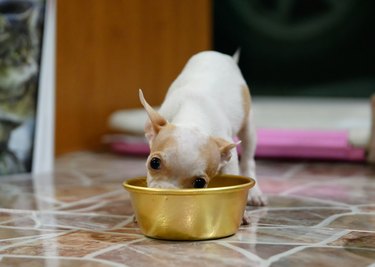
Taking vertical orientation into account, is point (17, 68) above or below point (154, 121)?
above

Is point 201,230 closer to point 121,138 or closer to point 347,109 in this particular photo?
point 121,138

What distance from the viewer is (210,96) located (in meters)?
2.41

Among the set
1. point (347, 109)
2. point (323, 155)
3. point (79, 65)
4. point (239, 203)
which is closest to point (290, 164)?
point (323, 155)

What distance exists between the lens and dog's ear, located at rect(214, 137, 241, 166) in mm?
2078

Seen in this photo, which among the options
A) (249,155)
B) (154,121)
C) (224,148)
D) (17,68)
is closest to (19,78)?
(17,68)

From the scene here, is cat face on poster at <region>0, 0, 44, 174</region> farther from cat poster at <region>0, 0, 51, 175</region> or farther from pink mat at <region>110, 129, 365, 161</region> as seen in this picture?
pink mat at <region>110, 129, 365, 161</region>

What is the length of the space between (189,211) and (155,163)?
0.55 feet

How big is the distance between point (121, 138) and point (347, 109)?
1.66 m

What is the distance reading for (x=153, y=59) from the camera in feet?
18.4

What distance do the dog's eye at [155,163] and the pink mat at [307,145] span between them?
2.30 m

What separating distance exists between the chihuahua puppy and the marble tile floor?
199 mm

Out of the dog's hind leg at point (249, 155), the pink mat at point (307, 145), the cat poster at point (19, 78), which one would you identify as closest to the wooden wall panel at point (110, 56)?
the cat poster at point (19, 78)

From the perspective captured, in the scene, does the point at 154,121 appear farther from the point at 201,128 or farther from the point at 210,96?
the point at 210,96

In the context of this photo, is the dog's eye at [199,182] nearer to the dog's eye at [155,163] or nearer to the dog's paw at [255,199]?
the dog's eye at [155,163]
